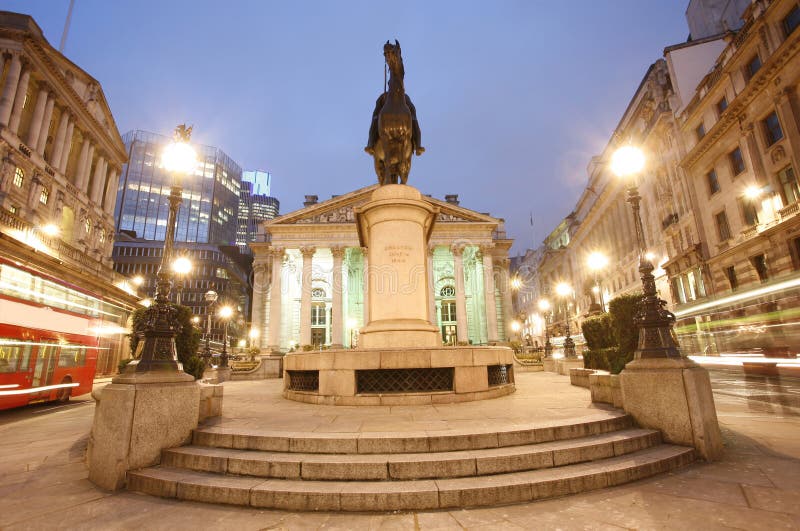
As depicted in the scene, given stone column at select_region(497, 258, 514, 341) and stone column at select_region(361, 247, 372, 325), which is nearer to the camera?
stone column at select_region(361, 247, 372, 325)

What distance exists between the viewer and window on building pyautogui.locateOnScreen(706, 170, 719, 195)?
104 ft

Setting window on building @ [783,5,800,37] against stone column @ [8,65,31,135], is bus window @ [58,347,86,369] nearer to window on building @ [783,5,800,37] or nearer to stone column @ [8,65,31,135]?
stone column @ [8,65,31,135]

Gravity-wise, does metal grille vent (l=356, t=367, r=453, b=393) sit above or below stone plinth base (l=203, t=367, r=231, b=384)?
above

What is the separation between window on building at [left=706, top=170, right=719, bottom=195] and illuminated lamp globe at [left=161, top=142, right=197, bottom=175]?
3889cm

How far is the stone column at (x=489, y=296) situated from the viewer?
43562mm

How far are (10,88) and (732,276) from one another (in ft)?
189

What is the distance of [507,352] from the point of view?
10.4 meters

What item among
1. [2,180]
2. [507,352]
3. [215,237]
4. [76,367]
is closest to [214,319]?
[215,237]

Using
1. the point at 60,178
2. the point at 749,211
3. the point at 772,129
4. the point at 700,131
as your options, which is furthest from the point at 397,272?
the point at 60,178

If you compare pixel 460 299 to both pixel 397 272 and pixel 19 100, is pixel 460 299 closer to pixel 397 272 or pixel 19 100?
pixel 397 272

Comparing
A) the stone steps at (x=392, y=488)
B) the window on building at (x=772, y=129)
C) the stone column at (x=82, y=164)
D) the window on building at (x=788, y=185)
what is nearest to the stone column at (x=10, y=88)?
the stone column at (x=82, y=164)

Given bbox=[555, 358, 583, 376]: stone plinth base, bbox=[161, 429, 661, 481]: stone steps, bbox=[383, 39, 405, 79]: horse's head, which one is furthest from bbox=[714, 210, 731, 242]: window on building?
bbox=[161, 429, 661, 481]: stone steps

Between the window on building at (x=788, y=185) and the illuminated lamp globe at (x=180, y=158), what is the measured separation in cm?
3201

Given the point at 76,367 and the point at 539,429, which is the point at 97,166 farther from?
the point at 539,429
